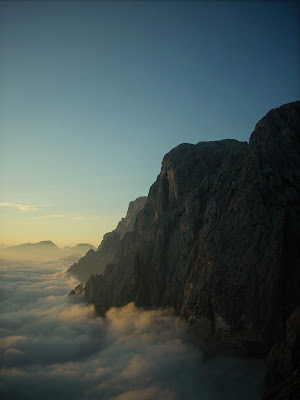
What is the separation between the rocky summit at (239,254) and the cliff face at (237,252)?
154 mm

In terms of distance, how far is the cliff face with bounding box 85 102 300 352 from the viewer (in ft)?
131

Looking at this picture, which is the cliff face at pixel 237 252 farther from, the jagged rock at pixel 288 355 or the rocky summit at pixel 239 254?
the jagged rock at pixel 288 355

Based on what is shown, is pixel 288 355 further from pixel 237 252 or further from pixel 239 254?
pixel 237 252

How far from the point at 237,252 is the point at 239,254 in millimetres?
506

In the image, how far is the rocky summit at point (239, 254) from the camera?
39.7m

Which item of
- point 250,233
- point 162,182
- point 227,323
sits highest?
point 162,182

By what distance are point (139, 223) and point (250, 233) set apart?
6193 centimetres

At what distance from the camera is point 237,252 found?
43.6m

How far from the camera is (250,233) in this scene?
43.1 m

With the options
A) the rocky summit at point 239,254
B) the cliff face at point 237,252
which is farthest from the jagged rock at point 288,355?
the cliff face at point 237,252

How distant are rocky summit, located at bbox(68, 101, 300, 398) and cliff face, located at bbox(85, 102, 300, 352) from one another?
0.15m

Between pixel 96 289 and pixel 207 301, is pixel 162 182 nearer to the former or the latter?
pixel 96 289

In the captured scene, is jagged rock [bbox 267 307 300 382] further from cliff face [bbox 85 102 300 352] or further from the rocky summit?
cliff face [bbox 85 102 300 352]

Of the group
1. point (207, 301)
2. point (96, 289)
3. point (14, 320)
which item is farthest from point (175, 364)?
point (14, 320)
